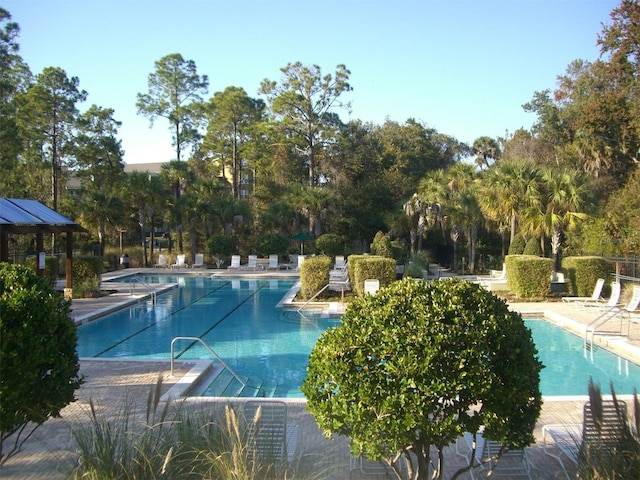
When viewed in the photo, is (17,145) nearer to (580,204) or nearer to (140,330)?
(140,330)

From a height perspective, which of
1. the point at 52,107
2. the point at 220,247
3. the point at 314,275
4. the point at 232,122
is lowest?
the point at 314,275

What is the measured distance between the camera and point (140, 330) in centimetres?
1299

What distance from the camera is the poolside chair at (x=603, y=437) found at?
3.71 m

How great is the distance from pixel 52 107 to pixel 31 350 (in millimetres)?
30461

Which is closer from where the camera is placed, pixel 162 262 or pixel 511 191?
pixel 511 191

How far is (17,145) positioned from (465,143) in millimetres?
37306

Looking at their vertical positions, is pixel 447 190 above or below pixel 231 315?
above

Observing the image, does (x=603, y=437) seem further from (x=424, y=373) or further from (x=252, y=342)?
(x=252, y=342)

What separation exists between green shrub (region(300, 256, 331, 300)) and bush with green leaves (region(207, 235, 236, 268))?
12.6 metres

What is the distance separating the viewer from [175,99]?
40.2 meters

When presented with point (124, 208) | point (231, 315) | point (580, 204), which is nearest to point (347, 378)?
point (231, 315)

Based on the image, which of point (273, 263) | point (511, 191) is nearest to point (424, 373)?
point (511, 191)

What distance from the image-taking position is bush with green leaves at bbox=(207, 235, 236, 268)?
92.1ft

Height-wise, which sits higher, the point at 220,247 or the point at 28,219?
the point at 28,219
